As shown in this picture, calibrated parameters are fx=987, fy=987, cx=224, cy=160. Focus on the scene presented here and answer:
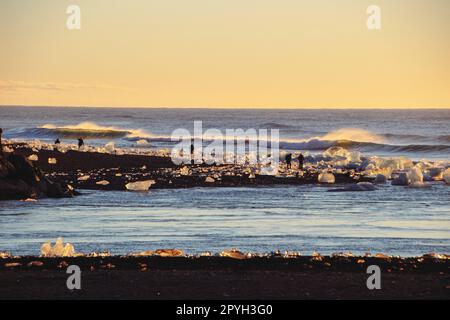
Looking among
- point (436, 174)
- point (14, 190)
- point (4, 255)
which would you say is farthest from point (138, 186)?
point (4, 255)

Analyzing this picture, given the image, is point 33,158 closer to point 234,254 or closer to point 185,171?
point 185,171

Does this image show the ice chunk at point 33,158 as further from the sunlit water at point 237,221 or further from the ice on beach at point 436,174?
the ice on beach at point 436,174

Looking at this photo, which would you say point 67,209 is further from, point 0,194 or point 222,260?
point 222,260

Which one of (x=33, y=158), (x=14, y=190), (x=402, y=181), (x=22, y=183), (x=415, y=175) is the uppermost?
(x=33, y=158)

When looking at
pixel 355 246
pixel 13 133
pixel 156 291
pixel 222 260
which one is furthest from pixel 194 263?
pixel 13 133

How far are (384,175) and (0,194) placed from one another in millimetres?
15901

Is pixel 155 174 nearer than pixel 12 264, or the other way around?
pixel 12 264

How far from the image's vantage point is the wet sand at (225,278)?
1441 centimetres

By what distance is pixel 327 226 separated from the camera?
77.7ft

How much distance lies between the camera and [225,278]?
15688mm
